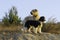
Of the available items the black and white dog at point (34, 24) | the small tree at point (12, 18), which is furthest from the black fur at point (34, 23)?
the small tree at point (12, 18)

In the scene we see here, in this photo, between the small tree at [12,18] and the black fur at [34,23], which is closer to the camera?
the black fur at [34,23]

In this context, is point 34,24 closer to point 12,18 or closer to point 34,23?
point 34,23

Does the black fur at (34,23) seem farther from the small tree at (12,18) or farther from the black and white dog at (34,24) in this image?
the small tree at (12,18)

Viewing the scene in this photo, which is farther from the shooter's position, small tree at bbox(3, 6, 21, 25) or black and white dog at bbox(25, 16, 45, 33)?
small tree at bbox(3, 6, 21, 25)

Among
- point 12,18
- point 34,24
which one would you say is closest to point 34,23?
point 34,24

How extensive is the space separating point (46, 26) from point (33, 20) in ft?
36.4

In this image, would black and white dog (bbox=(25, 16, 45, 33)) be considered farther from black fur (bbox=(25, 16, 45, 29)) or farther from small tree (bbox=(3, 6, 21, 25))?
small tree (bbox=(3, 6, 21, 25))

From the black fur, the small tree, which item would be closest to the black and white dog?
the black fur

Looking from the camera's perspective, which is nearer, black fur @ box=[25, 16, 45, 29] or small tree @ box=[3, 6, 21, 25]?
black fur @ box=[25, 16, 45, 29]

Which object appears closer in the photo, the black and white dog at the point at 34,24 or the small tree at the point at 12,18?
the black and white dog at the point at 34,24

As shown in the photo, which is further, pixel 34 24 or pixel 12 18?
pixel 12 18

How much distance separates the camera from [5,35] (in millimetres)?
26312

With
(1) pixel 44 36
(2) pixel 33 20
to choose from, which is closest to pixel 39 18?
(2) pixel 33 20

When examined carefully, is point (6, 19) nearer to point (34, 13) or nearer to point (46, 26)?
point (46, 26)
